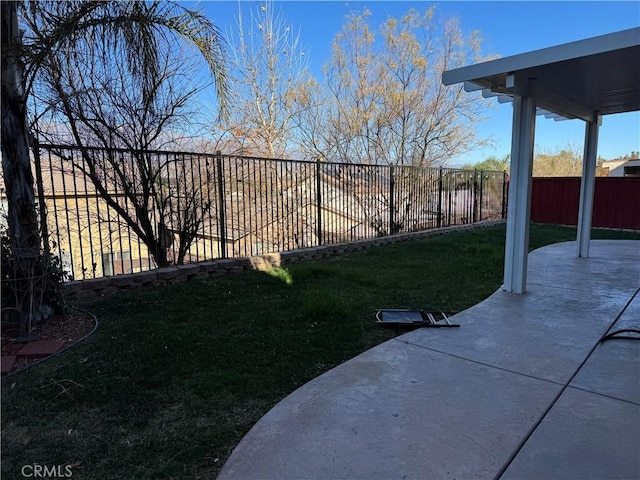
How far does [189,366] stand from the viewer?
9.36 ft

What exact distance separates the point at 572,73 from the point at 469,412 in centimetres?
385

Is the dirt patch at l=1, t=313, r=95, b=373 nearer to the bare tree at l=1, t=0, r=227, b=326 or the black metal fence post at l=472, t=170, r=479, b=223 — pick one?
the bare tree at l=1, t=0, r=227, b=326

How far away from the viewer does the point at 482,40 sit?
1280 cm

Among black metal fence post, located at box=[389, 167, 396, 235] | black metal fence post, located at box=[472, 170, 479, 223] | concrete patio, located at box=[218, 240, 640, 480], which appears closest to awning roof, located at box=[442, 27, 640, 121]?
concrete patio, located at box=[218, 240, 640, 480]

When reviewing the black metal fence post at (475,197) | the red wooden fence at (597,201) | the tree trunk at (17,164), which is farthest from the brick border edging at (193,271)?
the red wooden fence at (597,201)

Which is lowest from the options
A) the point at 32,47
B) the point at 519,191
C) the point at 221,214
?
the point at 221,214

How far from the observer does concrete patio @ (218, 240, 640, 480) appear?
186cm

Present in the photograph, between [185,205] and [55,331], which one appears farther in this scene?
[185,205]

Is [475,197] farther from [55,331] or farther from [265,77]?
[55,331]

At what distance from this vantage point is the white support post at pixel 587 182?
660 centimetres

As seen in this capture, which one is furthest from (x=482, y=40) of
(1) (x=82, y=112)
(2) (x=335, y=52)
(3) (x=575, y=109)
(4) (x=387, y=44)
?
(1) (x=82, y=112)

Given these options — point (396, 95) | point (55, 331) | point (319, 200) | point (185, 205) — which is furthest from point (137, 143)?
point (396, 95)

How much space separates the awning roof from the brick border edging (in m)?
3.60

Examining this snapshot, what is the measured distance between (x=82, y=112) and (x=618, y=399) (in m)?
5.93
